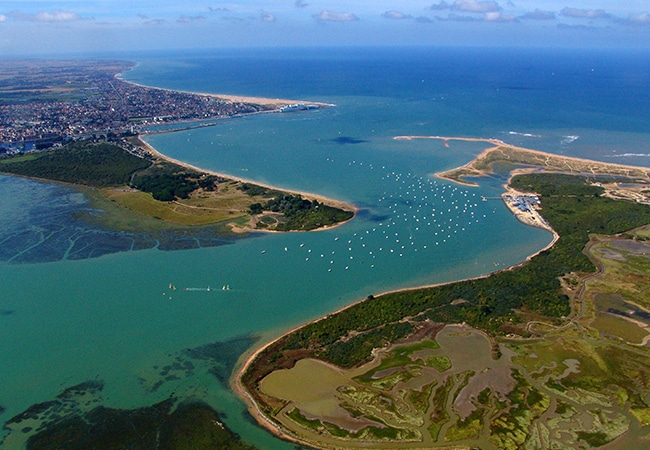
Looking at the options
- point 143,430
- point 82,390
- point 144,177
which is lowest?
point 143,430

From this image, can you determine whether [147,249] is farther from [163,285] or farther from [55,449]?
[55,449]

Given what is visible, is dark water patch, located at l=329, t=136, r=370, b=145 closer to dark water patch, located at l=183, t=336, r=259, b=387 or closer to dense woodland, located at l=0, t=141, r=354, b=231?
dense woodland, located at l=0, t=141, r=354, b=231

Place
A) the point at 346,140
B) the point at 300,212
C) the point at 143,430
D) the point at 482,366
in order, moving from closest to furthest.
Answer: the point at 143,430, the point at 482,366, the point at 300,212, the point at 346,140

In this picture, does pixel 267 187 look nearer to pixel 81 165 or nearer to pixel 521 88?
pixel 81 165

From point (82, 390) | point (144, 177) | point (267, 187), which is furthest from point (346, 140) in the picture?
point (82, 390)

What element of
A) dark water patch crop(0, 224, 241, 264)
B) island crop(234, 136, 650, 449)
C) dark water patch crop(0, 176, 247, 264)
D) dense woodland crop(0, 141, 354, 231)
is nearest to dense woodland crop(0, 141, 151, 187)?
dense woodland crop(0, 141, 354, 231)

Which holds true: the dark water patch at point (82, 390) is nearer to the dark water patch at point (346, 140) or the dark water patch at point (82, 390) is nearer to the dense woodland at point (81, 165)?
the dense woodland at point (81, 165)
